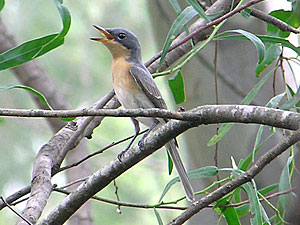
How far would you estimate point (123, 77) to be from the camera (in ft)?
10.2

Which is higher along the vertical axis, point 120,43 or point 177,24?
point 120,43

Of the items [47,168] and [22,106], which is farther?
[22,106]

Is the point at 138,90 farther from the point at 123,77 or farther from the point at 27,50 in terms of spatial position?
the point at 27,50

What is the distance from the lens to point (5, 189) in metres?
5.21

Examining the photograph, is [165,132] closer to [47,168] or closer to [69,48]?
[47,168]

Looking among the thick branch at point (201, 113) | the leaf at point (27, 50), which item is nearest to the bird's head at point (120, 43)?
the leaf at point (27, 50)

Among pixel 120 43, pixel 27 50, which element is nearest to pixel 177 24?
pixel 27 50

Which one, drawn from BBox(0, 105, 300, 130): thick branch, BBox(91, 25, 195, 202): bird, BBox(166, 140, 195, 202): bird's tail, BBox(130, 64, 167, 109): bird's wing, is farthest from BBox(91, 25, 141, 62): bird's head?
BBox(0, 105, 300, 130): thick branch

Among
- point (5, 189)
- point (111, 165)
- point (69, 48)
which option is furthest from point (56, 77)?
point (111, 165)

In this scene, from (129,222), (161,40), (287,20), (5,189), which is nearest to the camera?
(287,20)

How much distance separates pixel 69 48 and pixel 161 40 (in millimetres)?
2870

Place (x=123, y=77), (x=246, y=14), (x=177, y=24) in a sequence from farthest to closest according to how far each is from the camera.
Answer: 1. (x=123, y=77)
2. (x=246, y=14)
3. (x=177, y=24)

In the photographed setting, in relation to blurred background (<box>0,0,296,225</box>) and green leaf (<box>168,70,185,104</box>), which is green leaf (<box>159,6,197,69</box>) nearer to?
green leaf (<box>168,70,185,104</box>)

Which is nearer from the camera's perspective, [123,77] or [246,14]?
[246,14]
